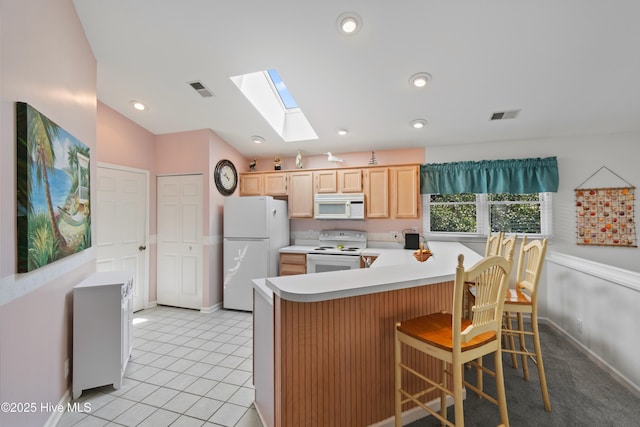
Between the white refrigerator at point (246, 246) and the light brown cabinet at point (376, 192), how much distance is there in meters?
1.45

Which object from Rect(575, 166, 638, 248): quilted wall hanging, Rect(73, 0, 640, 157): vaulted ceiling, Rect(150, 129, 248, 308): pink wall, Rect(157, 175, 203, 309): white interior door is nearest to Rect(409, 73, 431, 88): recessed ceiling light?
Rect(73, 0, 640, 157): vaulted ceiling

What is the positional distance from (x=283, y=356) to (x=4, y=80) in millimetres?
1985

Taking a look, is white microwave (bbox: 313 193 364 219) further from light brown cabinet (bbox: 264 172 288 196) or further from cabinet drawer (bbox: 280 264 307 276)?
cabinet drawer (bbox: 280 264 307 276)

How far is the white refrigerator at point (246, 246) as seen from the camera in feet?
13.3

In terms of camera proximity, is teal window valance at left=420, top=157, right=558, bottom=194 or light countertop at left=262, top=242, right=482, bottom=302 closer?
light countertop at left=262, top=242, right=482, bottom=302

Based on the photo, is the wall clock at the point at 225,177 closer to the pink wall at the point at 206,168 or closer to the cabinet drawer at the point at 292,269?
the pink wall at the point at 206,168

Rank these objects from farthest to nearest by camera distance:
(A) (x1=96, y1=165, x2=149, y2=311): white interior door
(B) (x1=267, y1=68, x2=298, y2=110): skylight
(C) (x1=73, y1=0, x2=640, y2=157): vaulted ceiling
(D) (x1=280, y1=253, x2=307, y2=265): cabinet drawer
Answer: (D) (x1=280, y1=253, x2=307, y2=265): cabinet drawer
(B) (x1=267, y1=68, x2=298, y2=110): skylight
(A) (x1=96, y1=165, x2=149, y2=311): white interior door
(C) (x1=73, y1=0, x2=640, y2=157): vaulted ceiling

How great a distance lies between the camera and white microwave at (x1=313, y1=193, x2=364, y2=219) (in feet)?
13.7

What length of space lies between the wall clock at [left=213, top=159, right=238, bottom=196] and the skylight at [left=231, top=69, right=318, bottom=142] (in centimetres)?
100

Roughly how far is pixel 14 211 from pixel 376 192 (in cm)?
365

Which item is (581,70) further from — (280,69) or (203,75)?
(203,75)

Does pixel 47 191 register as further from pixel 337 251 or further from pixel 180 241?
pixel 337 251

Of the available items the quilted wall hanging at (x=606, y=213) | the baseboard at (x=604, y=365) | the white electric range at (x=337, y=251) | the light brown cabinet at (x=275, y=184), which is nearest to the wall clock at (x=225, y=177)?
the light brown cabinet at (x=275, y=184)

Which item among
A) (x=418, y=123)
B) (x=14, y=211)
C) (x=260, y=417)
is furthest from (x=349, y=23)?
(x=260, y=417)
